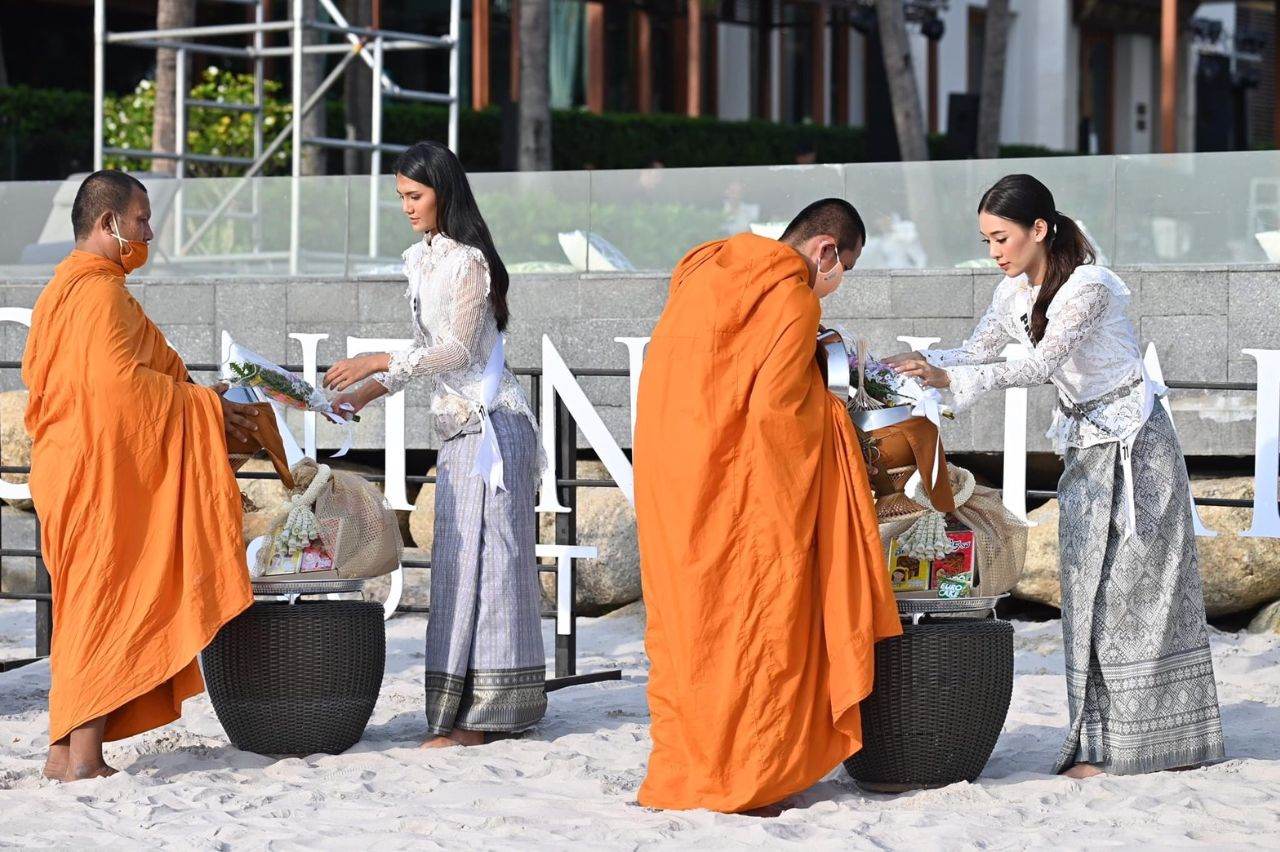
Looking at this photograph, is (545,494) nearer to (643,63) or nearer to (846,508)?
(846,508)

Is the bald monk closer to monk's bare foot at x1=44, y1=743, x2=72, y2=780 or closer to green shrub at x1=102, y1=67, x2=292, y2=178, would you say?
monk's bare foot at x1=44, y1=743, x2=72, y2=780

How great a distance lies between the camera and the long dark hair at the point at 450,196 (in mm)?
5711

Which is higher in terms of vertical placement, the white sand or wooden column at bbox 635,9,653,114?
wooden column at bbox 635,9,653,114

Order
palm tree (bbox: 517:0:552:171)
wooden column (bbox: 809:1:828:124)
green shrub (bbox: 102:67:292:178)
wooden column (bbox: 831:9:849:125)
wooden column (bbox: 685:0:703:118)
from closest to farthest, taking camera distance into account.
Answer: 1. palm tree (bbox: 517:0:552:171)
2. green shrub (bbox: 102:67:292:178)
3. wooden column (bbox: 685:0:703:118)
4. wooden column (bbox: 809:1:828:124)
5. wooden column (bbox: 831:9:849:125)

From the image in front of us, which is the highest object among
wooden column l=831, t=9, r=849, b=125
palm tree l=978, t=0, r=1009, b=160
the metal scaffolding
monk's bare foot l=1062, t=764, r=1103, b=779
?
wooden column l=831, t=9, r=849, b=125

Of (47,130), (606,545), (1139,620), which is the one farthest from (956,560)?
(47,130)

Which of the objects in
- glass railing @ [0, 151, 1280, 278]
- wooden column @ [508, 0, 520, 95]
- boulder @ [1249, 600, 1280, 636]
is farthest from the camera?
wooden column @ [508, 0, 520, 95]

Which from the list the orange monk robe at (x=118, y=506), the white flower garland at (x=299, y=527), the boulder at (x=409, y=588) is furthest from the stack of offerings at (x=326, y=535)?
the boulder at (x=409, y=588)

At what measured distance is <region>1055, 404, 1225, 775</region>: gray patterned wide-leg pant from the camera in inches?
→ 208

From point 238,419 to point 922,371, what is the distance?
1.88 meters

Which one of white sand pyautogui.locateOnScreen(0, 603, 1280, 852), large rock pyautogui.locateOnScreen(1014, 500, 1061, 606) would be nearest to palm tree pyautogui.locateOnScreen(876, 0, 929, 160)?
large rock pyautogui.locateOnScreen(1014, 500, 1061, 606)

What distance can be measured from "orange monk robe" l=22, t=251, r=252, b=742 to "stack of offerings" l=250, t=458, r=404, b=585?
28 centimetres

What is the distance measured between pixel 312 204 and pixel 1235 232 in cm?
434

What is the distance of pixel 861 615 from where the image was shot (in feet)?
16.0
